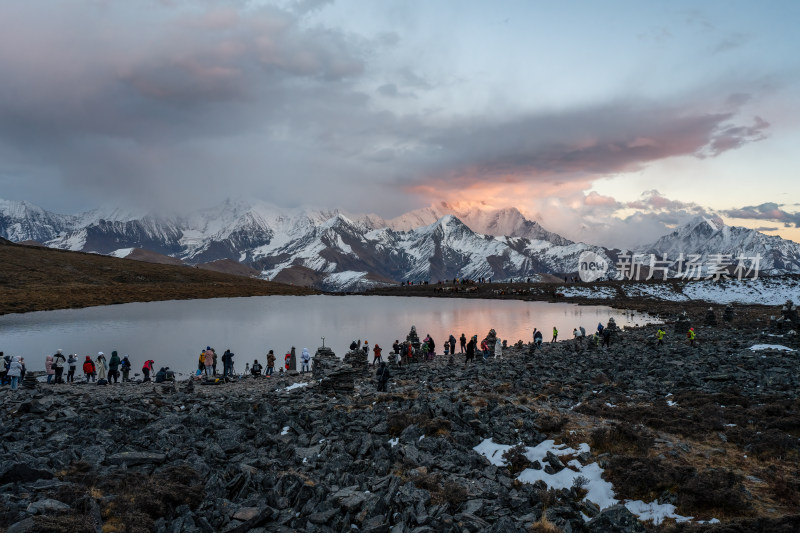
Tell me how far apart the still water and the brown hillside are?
1749 centimetres

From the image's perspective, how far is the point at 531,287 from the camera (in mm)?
194125

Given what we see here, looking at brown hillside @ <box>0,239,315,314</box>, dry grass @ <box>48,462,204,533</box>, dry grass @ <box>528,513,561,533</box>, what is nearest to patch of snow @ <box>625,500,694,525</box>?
dry grass @ <box>528,513,561,533</box>

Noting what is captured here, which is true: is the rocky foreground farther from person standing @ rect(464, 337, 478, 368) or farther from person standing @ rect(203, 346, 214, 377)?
person standing @ rect(464, 337, 478, 368)

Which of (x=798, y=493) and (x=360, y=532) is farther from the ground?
(x=798, y=493)

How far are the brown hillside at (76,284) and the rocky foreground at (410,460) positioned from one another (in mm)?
109554

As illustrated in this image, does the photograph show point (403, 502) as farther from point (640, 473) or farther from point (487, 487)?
point (640, 473)

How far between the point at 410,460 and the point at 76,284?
180 m

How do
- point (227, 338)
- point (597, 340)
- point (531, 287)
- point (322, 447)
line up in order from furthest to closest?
point (531, 287) < point (227, 338) < point (597, 340) < point (322, 447)

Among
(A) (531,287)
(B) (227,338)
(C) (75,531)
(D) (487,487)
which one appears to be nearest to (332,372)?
(D) (487,487)

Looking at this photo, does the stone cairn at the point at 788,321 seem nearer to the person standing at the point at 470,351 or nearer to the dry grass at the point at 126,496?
the person standing at the point at 470,351

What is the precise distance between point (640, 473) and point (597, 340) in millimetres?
37906

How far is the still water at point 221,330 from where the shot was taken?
55.2 metres

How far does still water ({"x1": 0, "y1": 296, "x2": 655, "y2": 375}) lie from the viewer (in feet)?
181

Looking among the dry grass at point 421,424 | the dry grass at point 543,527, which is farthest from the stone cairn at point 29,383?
the dry grass at point 543,527
